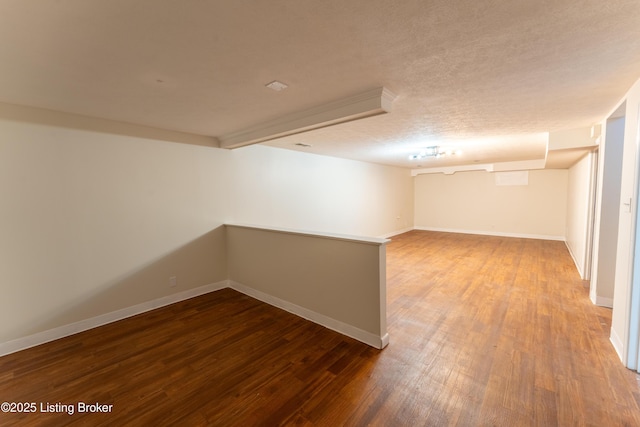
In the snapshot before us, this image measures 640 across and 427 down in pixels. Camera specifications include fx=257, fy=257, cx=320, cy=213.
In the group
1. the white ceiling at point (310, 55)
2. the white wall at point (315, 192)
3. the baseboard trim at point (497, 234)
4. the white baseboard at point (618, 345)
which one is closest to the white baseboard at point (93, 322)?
the white wall at point (315, 192)

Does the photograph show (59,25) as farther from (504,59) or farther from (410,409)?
(410,409)

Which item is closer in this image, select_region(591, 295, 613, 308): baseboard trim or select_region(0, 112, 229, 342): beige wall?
select_region(0, 112, 229, 342): beige wall

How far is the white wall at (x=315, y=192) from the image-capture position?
14.3 feet

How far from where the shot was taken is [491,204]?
8.20m

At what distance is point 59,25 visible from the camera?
1293 millimetres

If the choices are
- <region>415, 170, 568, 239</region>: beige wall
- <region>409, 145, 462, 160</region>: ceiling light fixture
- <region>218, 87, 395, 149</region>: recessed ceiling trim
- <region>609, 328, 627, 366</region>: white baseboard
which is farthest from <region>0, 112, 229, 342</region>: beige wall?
<region>415, 170, 568, 239</region>: beige wall

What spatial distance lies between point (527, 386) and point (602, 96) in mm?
2605

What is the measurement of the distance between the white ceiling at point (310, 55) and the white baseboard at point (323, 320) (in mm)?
2226

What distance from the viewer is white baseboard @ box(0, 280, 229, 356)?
2.47 meters

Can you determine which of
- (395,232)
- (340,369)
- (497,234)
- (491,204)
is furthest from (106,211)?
(497,234)

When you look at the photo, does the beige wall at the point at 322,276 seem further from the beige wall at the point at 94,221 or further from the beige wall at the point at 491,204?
the beige wall at the point at 491,204

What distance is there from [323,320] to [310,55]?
249 centimetres

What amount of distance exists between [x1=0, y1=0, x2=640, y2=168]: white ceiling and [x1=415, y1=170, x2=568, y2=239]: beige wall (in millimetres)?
5768

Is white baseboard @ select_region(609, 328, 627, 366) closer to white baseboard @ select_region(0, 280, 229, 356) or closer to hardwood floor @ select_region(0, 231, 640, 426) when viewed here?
hardwood floor @ select_region(0, 231, 640, 426)
